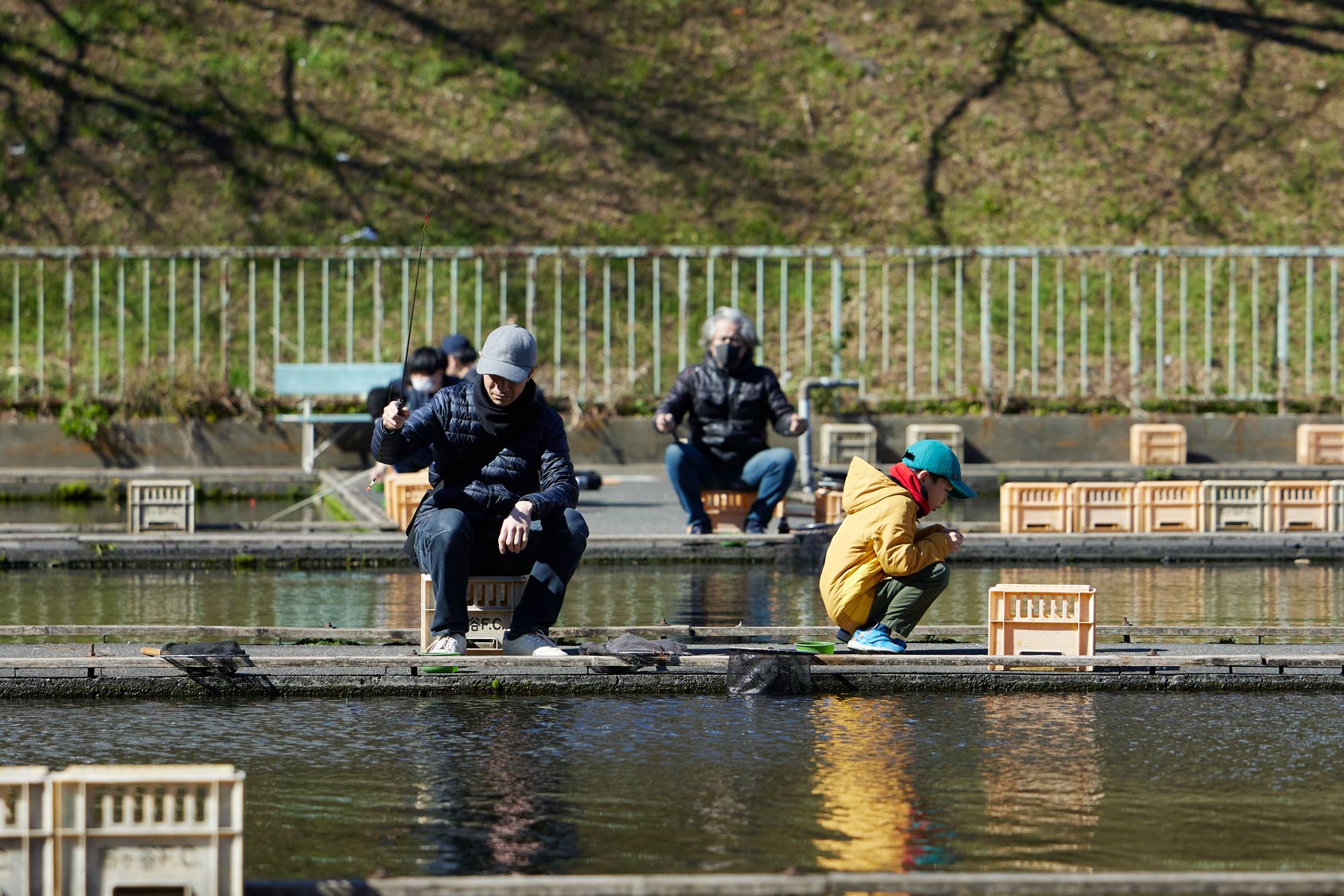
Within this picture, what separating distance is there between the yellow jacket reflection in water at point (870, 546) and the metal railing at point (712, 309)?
13122mm

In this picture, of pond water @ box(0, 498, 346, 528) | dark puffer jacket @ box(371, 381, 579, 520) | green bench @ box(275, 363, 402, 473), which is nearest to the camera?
dark puffer jacket @ box(371, 381, 579, 520)

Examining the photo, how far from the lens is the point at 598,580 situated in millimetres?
13367

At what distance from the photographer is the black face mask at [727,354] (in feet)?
47.1

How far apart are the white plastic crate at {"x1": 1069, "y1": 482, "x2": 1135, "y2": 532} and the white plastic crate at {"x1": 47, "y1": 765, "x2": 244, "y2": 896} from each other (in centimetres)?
1119

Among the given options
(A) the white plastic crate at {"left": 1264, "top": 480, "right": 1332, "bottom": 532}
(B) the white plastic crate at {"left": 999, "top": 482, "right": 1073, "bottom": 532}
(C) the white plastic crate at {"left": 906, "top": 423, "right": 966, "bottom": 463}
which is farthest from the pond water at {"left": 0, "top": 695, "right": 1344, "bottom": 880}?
(C) the white plastic crate at {"left": 906, "top": 423, "right": 966, "bottom": 463}

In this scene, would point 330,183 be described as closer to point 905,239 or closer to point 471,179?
point 471,179

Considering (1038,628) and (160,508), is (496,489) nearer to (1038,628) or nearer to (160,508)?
(1038,628)

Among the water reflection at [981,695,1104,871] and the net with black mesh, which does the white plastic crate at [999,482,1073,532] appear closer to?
the water reflection at [981,695,1104,871]

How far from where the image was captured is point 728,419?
14.4 m

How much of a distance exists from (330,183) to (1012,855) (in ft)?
72.9

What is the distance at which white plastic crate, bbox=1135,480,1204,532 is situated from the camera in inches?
607

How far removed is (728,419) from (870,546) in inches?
216

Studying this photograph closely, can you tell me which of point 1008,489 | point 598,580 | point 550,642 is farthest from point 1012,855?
point 1008,489

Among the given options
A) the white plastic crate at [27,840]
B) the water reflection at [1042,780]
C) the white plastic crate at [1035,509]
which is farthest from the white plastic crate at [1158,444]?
the white plastic crate at [27,840]
